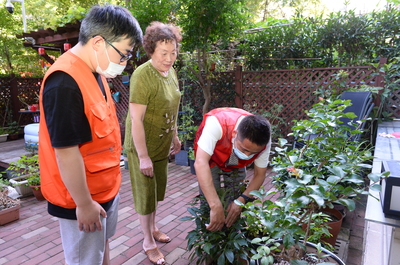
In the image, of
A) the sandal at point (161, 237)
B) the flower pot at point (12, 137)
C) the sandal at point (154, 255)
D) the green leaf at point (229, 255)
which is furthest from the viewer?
the flower pot at point (12, 137)

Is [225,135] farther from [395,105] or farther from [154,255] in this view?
[395,105]

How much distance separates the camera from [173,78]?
2.18 metres

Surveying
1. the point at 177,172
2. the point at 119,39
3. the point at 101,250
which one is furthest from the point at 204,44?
the point at 101,250

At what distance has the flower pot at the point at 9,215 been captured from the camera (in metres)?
2.81

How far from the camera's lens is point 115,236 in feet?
8.44

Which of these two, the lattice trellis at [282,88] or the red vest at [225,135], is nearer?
the red vest at [225,135]

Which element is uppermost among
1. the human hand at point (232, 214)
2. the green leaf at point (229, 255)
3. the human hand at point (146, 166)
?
the human hand at point (146, 166)

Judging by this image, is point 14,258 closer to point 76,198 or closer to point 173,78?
point 76,198

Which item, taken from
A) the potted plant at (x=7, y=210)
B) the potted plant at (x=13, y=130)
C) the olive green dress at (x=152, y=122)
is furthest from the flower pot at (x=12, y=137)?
the olive green dress at (x=152, y=122)

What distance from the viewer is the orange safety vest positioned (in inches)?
43.3

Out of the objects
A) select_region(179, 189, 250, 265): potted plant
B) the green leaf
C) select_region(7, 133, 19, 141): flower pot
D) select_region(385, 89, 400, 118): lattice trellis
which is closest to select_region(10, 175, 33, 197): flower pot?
select_region(179, 189, 250, 265): potted plant

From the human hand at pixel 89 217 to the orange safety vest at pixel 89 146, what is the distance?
0.09m

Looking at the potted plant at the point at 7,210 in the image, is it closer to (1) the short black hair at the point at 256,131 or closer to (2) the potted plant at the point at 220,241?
(2) the potted plant at the point at 220,241

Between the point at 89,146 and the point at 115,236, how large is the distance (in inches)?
68.7
